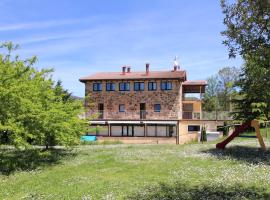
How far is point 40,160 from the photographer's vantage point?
27062 millimetres

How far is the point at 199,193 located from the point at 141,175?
5.02 m

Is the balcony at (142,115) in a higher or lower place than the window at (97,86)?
lower

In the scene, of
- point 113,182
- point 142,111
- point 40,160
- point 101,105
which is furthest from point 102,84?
point 113,182

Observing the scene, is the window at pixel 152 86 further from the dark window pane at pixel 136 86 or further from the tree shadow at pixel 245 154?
the tree shadow at pixel 245 154

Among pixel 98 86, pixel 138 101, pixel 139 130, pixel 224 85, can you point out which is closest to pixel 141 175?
pixel 139 130

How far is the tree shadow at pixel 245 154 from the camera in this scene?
23453 millimetres

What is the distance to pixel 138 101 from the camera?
63.6m

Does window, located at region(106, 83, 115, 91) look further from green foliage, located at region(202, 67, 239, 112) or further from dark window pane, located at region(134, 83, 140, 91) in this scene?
green foliage, located at region(202, 67, 239, 112)

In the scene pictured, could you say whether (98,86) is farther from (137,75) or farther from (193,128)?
(193,128)

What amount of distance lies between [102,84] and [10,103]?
43202 mm

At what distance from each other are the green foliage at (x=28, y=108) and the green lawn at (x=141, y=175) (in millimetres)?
2057

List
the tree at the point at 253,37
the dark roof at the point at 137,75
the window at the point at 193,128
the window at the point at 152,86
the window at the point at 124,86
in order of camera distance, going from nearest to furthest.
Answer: the tree at the point at 253,37 < the dark roof at the point at 137,75 < the window at the point at 152,86 < the window at the point at 193,128 < the window at the point at 124,86

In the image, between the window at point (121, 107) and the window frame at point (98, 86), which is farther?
the window frame at point (98, 86)

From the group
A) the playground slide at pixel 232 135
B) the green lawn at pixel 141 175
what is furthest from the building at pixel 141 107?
the green lawn at pixel 141 175
